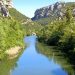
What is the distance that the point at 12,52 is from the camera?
88.9m

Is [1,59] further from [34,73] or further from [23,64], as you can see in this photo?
[34,73]

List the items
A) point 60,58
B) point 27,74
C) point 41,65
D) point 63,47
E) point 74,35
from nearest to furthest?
point 27,74 < point 41,65 < point 60,58 < point 74,35 < point 63,47

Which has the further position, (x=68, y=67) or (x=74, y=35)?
(x=74, y=35)

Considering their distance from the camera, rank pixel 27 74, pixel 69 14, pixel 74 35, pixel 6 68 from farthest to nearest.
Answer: pixel 69 14, pixel 74 35, pixel 6 68, pixel 27 74

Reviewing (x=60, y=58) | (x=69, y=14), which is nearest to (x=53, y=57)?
(x=60, y=58)

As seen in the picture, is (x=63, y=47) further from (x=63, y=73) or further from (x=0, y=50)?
(x=63, y=73)

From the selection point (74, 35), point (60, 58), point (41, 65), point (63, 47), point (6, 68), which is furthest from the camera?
point (63, 47)

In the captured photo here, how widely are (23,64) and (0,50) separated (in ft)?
21.1

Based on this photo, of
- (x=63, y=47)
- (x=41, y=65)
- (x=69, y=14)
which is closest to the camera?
(x=41, y=65)

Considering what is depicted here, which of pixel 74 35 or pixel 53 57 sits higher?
pixel 74 35

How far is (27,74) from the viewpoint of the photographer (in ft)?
199

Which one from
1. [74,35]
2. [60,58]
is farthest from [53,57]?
[74,35]

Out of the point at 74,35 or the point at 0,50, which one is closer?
the point at 0,50

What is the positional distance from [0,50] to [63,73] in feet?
59.7
